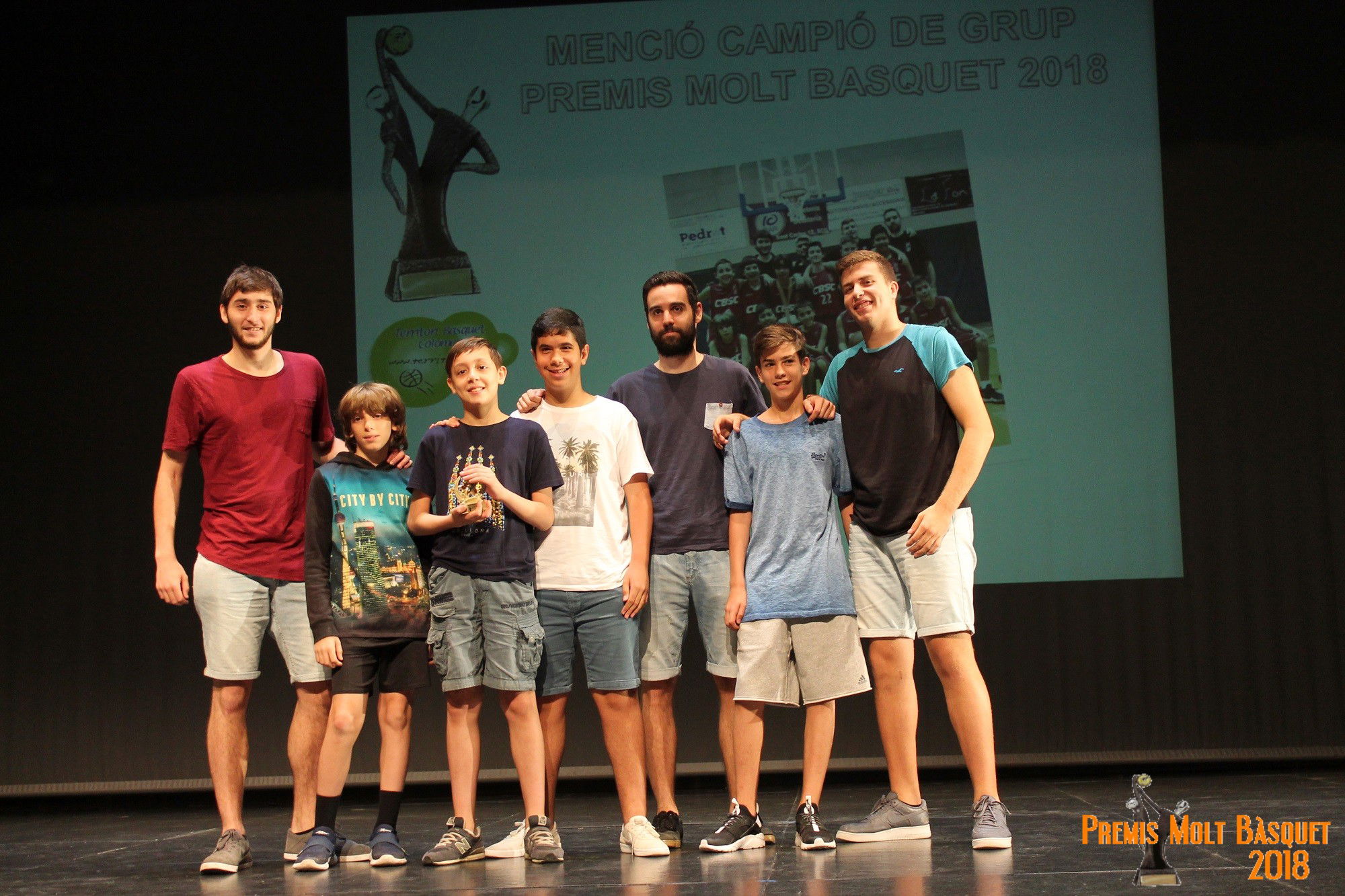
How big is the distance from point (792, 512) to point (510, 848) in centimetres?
104

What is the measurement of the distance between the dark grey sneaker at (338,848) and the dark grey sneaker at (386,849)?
0.03m

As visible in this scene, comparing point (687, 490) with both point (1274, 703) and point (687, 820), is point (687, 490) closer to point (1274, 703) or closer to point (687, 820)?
point (687, 820)

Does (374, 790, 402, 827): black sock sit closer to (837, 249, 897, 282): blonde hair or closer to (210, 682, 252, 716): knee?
(210, 682, 252, 716): knee

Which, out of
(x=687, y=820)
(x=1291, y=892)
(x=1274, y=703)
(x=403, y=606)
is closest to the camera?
(x=1291, y=892)

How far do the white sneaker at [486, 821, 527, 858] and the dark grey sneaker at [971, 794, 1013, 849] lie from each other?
1041 millimetres

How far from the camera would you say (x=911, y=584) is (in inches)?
107

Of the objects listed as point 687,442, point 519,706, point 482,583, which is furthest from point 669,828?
point 687,442

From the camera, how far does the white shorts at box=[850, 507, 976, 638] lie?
2686mm

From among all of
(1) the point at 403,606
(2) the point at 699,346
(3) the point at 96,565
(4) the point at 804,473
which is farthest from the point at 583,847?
(3) the point at 96,565

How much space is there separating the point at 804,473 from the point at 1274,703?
2.62 meters

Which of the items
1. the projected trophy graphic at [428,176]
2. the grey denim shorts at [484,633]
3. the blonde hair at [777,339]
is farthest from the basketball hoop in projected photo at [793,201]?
the grey denim shorts at [484,633]

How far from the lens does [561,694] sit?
9.16 feet

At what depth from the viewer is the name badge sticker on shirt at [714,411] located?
9.61ft

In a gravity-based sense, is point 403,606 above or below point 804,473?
below
